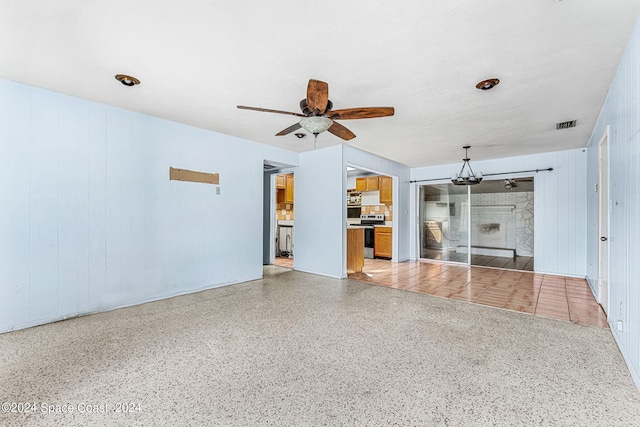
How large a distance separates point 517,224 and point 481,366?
24.1 ft

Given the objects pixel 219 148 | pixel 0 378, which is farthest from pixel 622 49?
pixel 0 378

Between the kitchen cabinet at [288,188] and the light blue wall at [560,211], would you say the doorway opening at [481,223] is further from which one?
the kitchen cabinet at [288,188]

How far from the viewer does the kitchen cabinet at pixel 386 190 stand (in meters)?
7.53

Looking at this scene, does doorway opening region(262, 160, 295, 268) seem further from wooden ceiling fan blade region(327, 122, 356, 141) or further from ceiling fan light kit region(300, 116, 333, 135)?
ceiling fan light kit region(300, 116, 333, 135)

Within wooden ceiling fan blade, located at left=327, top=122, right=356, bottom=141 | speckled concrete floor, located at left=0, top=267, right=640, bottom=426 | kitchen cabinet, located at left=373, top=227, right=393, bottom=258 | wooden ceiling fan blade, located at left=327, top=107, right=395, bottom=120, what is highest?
wooden ceiling fan blade, located at left=327, top=107, right=395, bottom=120

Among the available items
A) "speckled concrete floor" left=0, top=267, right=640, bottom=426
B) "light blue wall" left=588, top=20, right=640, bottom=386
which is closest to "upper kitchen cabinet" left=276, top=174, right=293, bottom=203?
"speckled concrete floor" left=0, top=267, right=640, bottom=426

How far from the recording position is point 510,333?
286cm

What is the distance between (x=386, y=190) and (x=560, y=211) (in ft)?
11.8

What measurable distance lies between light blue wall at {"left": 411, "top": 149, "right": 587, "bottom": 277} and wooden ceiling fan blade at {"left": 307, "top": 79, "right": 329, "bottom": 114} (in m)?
5.63

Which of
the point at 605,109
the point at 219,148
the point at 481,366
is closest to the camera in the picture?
the point at 481,366

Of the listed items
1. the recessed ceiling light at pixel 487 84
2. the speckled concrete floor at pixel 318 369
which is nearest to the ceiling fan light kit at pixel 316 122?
the recessed ceiling light at pixel 487 84

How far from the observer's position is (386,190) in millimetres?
7637

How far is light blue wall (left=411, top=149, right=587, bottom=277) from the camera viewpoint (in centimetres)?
552

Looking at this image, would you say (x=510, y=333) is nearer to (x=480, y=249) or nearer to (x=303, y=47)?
(x=303, y=47)
